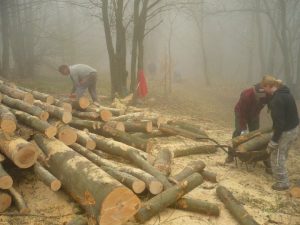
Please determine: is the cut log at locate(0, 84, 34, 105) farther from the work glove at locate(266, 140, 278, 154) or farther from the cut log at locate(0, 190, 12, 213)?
the work glove at locate(266, 140, 278, 154)

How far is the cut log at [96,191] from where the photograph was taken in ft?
15.6

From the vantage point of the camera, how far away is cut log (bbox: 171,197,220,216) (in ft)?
18.6

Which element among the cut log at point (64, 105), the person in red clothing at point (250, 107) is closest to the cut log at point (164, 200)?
the person in red clothing at point (250, 107)

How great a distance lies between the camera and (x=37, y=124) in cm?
671

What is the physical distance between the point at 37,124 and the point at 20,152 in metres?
1.14

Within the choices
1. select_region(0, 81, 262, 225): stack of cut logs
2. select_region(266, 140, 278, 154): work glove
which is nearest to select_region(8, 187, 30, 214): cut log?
select_region(0, 81, 262, 225): stack of cut logs

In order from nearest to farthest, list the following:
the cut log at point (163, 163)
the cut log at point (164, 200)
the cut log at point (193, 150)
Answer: the cut log at point (164, 200) → the cut log at point (163, 163) → the cut log at point (193, 150)


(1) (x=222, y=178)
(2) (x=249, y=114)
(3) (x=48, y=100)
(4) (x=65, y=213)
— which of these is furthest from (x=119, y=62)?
(4) (x=65, y=213)

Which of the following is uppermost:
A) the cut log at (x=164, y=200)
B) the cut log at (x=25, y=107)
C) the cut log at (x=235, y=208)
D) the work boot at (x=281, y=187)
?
the cut log at (x=25, y=107)

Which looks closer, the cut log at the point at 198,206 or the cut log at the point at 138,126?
the cut log at the point at 198,206

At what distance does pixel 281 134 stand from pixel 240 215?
92.0 inches

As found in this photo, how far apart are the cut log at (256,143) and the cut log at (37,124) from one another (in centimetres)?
395

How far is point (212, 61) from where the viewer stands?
43719 millimetres

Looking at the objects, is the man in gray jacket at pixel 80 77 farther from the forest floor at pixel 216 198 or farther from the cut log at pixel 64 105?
the forest floor at pixel 216 198
